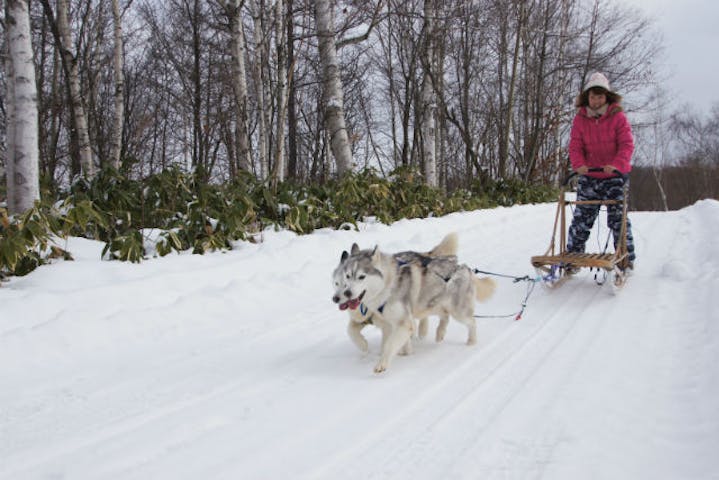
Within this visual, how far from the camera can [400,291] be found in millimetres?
3447

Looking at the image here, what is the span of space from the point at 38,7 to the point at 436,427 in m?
19.0

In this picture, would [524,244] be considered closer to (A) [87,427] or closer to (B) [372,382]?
(B) [372,382]

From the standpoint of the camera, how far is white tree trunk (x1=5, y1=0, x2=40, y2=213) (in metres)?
4.66

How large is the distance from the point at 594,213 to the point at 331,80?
18.4 feet

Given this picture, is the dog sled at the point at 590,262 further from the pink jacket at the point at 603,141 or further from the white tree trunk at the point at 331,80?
the white tree trunk at the point at 331,80

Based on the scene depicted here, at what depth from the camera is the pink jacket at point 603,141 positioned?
16.4 feet

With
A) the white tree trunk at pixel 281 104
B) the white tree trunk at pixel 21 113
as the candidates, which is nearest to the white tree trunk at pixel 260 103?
the white tree trunk at pixel 281 104

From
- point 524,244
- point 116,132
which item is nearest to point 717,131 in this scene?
point 524,244

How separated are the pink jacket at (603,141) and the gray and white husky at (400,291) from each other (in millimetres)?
2444

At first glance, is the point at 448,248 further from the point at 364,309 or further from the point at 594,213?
the point at 594,213

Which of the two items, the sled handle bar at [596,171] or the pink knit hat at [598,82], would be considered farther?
the sled handle bar at [596,171]

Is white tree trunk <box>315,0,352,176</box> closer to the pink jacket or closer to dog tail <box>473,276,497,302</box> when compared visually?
the pink jacket

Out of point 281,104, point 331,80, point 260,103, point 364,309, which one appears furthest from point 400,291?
point 260,103

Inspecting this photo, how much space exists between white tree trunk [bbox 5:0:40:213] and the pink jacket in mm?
5873
